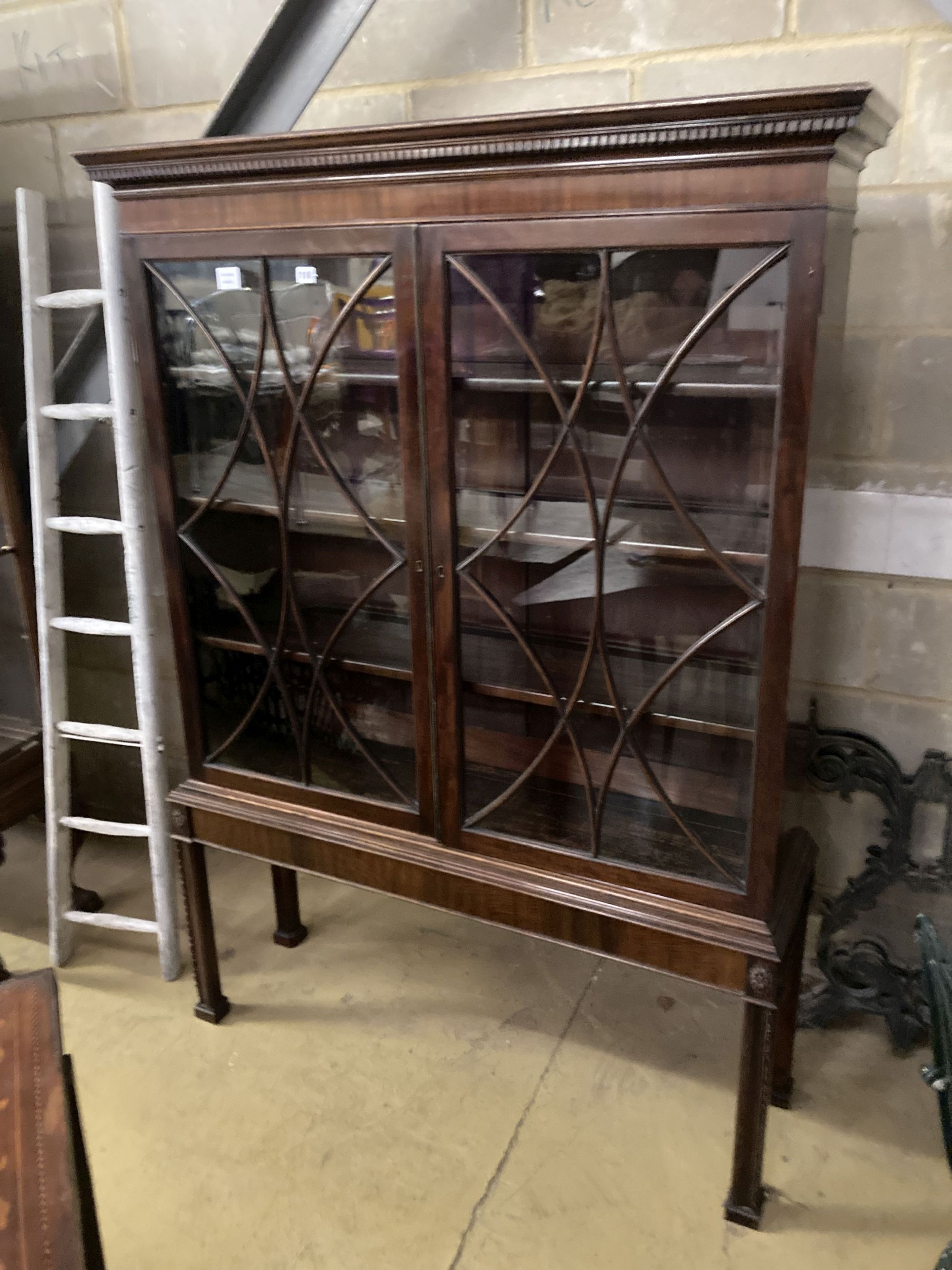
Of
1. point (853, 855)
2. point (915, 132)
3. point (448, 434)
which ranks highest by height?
point (915, 132)

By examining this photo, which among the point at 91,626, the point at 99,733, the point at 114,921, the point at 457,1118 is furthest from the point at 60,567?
the point at 457,1118

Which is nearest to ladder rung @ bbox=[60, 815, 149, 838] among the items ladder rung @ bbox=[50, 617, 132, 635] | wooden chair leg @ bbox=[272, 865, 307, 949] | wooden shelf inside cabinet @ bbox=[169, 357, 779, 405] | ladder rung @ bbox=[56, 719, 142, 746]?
ladder rung @ bbox=[56, 719, 142, 746]

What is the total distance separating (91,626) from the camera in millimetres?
1924

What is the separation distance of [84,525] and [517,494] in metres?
0.97

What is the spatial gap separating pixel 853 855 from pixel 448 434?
1118 millimetres

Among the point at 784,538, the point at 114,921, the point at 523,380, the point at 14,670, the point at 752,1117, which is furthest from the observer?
the point at 14,670

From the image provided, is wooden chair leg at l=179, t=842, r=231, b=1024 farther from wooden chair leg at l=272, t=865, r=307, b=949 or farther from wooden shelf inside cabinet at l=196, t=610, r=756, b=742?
wooden shelf inside cabinet at l=196, t=610, r=756, b=742

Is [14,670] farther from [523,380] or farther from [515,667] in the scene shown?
[523,380]

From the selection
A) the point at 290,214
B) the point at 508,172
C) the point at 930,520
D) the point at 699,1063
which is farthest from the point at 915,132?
the point at 699,1063

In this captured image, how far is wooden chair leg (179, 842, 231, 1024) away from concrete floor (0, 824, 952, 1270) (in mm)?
42

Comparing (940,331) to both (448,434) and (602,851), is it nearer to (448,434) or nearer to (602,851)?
(448,434)

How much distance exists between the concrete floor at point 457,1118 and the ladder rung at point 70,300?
4.40 feet

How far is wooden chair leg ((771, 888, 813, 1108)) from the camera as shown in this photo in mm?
1563

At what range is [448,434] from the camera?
1.31 meters
